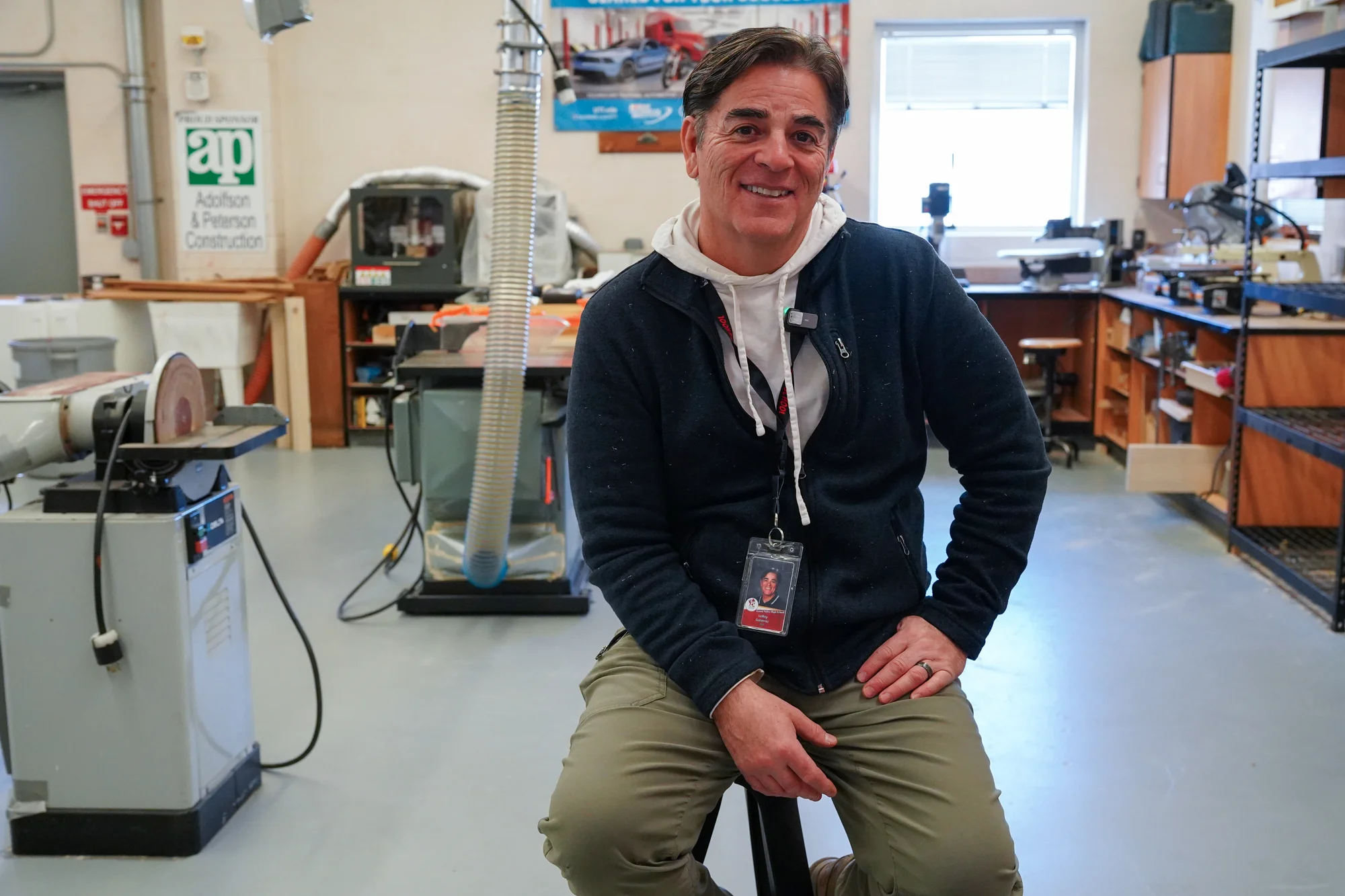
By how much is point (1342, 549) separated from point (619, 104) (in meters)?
4.34

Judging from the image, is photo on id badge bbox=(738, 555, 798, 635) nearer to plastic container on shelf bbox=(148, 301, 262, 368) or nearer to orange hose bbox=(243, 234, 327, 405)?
plastic container on shelf bbox=(148, 301, 262, 368)

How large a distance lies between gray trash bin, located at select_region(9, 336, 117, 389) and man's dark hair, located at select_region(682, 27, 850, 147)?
14.7 ft

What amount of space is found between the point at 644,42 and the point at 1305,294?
395cm

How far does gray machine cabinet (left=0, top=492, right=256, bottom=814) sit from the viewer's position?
80.3 inches

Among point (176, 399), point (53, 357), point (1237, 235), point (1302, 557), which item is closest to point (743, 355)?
point (176, 399)

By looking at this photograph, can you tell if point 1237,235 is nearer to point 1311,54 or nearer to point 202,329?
point 1311,54

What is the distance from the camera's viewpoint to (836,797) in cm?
147

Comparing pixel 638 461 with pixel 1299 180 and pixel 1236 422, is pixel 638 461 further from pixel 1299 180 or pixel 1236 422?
pixel 1299 180

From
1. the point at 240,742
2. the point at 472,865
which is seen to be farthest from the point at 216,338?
the point at 472,865

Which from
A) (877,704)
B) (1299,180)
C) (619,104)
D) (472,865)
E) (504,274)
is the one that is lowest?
(472,865)

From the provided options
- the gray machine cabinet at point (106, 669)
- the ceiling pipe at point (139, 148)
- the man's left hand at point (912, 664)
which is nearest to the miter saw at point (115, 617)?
the gray machine cabinet at point (106, 669)

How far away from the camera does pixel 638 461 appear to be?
5.05 feet

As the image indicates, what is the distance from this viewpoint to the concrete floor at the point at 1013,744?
2.09 m

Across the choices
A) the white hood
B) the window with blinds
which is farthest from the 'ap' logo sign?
Result: the white hood
